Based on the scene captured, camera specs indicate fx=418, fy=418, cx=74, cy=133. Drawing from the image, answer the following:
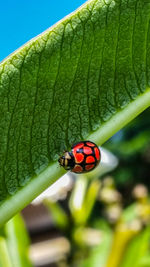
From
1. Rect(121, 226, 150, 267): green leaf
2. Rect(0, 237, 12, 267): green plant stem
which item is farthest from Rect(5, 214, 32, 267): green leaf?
Rect(121, 226, 150, 267): green leaf

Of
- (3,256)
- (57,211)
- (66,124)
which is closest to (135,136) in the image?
(57,211)

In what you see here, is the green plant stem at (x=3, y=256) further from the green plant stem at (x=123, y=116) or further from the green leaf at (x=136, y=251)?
the green leaf at (x=136, y=251)

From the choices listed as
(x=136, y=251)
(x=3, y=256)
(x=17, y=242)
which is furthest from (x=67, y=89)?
(x=136, y=251)

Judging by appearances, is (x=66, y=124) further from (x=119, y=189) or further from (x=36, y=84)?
(x=119, y=189)

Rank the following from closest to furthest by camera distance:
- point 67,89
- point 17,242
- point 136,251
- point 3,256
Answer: point 67,89 → point 3,256 → point 17,242 → point 136,251

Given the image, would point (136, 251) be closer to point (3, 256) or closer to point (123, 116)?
point (3, 256)

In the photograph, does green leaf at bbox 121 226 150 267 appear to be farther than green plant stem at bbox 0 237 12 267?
Yes

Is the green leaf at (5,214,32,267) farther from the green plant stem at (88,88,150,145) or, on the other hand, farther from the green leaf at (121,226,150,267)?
the green plant stem at (88,88,150,145)

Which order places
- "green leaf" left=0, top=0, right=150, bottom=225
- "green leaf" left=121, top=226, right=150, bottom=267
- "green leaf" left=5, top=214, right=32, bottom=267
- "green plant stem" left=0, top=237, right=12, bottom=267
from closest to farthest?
1. "green leaf" left=0, top=0, right=150, bottom=225
2. "green plant stem" left=0, top=237, right=12, bottom=267
3. "green leaf" left=5, top=214, right=32, bottom=267
4. "green leaf" left=121, top=226, right=150, bottom=267

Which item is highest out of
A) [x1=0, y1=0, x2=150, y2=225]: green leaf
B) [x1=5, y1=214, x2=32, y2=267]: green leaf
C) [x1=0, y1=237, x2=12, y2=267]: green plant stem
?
[x1=5, y1=214, x2=32, y2=267]: green leaf
